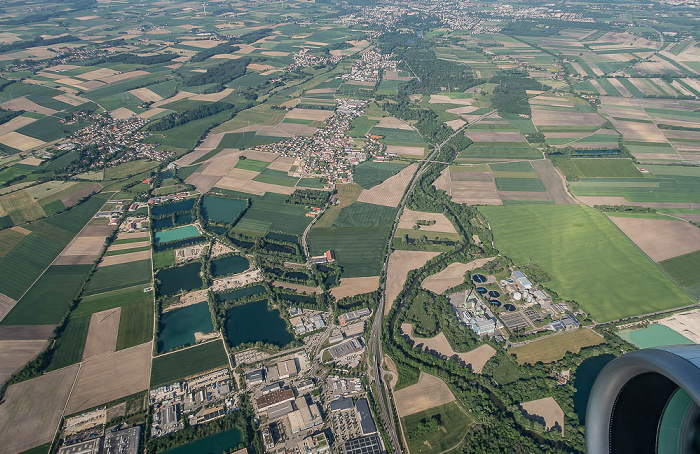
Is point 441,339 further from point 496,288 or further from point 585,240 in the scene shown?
point 585,240

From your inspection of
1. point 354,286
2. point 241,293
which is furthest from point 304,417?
point 241,293

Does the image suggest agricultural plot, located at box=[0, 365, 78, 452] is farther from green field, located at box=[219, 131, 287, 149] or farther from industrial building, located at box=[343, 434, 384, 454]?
green field, located at box=[219, 131, 287, 149]

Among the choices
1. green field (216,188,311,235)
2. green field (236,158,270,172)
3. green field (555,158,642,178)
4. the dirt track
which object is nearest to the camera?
green field (216,188,311,235)

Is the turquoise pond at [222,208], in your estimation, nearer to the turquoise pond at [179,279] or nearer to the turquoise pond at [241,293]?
the turquoise pond at [179,279]

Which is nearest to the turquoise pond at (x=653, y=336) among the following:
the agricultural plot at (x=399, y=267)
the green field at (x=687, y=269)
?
the green field at (x=687, y=269)

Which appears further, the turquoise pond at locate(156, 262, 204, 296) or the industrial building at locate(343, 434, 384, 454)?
the turquoise pond at locate(156, 262, 204, 296)

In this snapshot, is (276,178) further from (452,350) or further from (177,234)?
(452,350)

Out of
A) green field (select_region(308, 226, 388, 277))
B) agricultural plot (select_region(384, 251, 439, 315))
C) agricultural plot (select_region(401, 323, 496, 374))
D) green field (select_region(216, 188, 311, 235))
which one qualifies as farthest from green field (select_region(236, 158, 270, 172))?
agricultural plot (select_region(401, 323, 496, 374))
